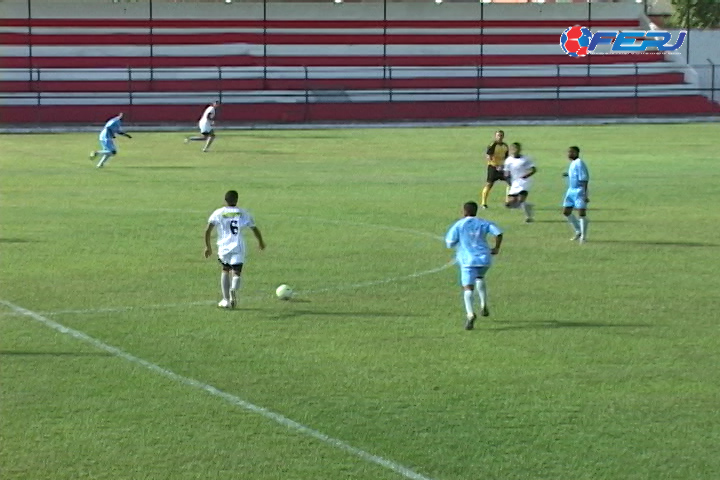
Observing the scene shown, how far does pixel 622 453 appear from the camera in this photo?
11.3m

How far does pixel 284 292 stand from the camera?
60.4 feet

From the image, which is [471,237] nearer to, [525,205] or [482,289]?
[482,289]

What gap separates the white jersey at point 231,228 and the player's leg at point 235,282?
10 cm

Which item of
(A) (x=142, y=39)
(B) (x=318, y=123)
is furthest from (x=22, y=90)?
(B) (x=318, y=123)

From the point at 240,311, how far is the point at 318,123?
1603 inches

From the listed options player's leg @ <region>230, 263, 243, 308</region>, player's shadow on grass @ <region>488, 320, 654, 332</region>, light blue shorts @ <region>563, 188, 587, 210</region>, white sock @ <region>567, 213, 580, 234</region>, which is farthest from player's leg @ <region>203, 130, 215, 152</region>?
player's shadow on grass @ <region>488, 320, 654, 332</region>

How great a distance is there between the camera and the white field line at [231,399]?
1097 cm

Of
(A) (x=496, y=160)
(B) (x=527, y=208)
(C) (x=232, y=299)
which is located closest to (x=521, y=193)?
(B) (x=527, y=208)

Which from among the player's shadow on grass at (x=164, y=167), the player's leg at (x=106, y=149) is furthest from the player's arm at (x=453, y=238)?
the player's leg at (x=106, y=149)

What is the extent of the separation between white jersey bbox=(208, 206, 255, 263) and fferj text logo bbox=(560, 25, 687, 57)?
174ft

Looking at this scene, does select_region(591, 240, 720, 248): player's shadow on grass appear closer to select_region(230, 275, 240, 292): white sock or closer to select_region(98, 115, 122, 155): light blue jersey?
select_region(230, 275, 240, 292): white sock

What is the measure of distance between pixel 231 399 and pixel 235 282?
15.7 ft

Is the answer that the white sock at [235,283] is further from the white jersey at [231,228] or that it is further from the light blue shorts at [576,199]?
the light blue shorts at [576,199]

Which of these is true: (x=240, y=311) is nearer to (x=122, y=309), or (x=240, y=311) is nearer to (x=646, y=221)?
(x=122, y=309)
